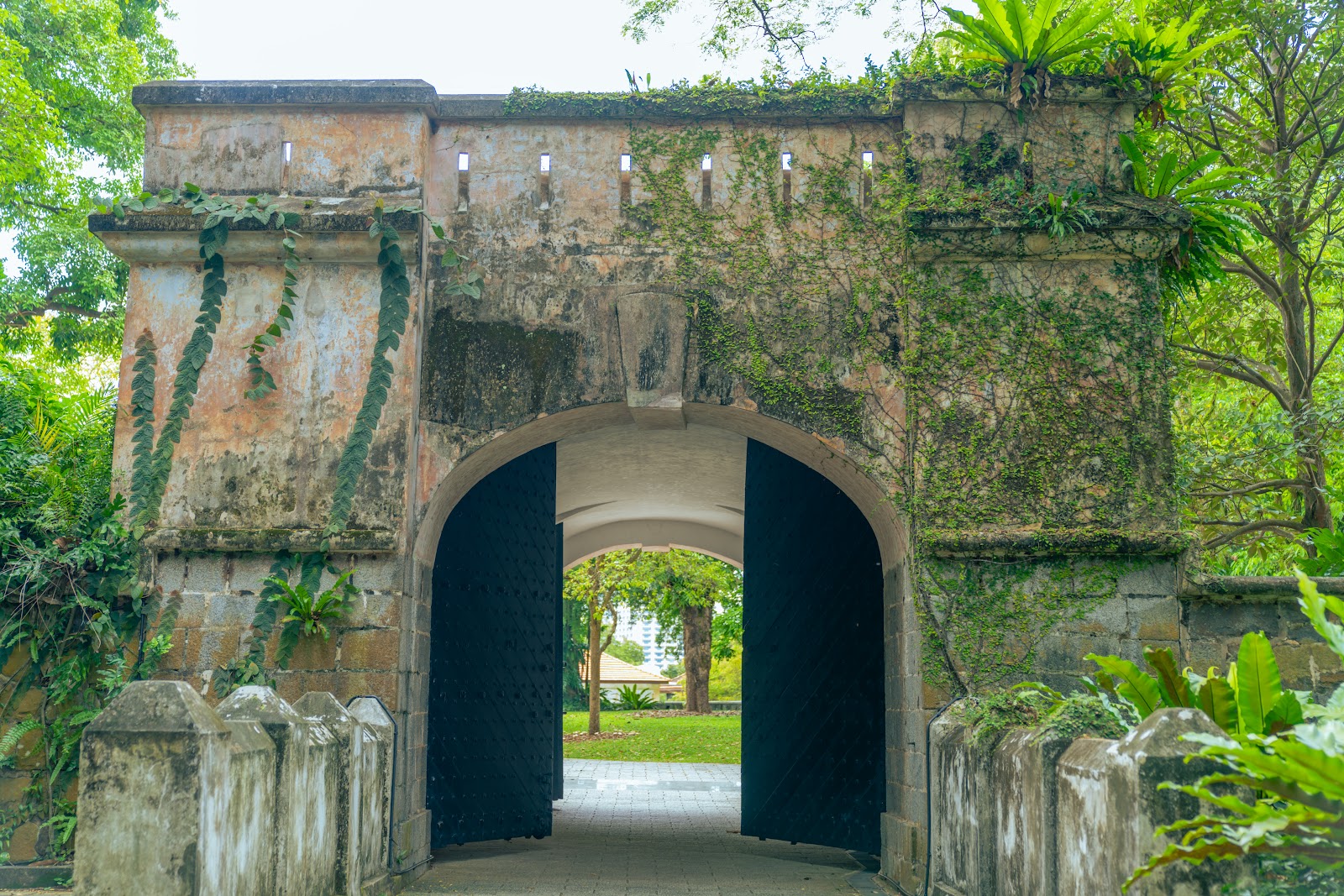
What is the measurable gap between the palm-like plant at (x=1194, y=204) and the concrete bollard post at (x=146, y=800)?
525 cm

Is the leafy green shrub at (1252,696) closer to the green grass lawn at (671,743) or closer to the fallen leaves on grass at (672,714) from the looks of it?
the green grass lawn at (671,743)

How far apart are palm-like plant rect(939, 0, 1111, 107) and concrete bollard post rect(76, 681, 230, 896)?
4.82 m

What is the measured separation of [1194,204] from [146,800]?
5637 mm

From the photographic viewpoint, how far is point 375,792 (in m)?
5.34

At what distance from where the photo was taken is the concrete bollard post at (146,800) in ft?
10.7

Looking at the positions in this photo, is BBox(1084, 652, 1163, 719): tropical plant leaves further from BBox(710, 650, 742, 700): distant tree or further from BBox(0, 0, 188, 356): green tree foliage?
BBox(710, 650, 742, 700): distant tree

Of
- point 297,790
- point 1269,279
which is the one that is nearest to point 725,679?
point 1269,279


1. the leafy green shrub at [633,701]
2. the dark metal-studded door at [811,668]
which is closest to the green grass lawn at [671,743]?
the leafy green shrub at [633,701]

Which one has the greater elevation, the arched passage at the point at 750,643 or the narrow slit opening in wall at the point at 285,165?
the narrow slit opening in wall at the point at 285,165

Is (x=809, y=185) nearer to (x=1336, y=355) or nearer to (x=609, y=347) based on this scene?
(x=609, y=347)

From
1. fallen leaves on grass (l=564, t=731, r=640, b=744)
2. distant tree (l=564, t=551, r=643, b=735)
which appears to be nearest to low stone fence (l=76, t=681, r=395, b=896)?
fallen leaves on grass (l=564, t=731, r=640, b=744)

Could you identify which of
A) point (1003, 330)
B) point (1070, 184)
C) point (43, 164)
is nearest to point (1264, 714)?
point (1003, 330)

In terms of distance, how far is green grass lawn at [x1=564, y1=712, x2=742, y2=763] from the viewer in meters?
16.9

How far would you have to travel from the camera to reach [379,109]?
6312 mm
